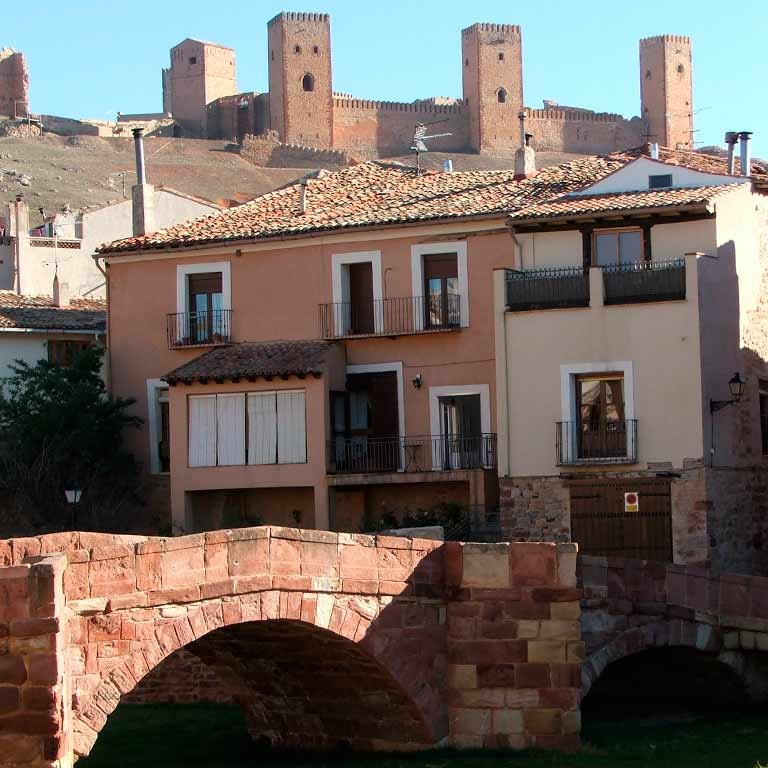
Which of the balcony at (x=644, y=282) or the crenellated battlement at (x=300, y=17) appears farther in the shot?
the crenellated battlement at (x=300, y=17)

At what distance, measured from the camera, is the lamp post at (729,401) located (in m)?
28.8

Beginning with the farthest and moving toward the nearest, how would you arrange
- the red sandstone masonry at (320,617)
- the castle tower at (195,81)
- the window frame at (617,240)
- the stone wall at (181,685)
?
the castle tower at (195,81) < the window frame at (617,240) < the stone wall at (181,685) < the red sandstone masonry at (320,617)

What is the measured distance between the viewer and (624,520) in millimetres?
28672

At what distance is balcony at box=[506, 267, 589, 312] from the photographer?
29.5 m

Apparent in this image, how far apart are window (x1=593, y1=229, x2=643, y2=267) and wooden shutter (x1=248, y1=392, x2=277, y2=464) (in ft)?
20.8

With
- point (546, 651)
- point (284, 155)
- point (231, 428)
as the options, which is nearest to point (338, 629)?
point (546, 651)

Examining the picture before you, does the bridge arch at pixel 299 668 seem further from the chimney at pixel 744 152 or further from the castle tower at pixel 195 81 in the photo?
the castle tower at pixel 195 81

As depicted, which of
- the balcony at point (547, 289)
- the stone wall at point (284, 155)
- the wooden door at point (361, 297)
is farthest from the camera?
the stone wall at point (284, 155)

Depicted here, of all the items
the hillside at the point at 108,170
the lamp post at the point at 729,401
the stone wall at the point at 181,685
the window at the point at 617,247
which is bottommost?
the stone wall at the point at 181,685

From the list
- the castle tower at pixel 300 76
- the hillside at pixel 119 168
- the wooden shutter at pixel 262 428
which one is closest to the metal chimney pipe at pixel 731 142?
the wooden shutter at pixel 262 428

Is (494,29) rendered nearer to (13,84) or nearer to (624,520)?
(13,84)

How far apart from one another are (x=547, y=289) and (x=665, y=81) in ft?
229

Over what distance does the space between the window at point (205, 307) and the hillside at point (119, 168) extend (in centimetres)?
3703

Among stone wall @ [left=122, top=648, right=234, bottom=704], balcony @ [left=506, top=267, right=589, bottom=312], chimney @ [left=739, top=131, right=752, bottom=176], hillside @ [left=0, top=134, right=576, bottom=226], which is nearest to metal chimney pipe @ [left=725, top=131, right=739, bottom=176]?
chimney @ [left=739, top=131, right=752, bottom=176]
